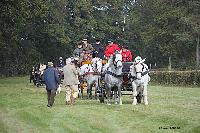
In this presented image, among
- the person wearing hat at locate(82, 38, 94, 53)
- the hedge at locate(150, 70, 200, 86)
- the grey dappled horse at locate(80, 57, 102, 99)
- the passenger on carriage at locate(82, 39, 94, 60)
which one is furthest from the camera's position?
the hedge at locate(150, 70, 200, 86)

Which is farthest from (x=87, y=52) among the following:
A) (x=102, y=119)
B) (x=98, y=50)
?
(x=102, y=119)

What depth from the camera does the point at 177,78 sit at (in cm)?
4531

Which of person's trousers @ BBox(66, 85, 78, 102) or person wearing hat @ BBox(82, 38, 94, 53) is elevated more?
person wearing hat @ BBox(82, 38, 94, 53)

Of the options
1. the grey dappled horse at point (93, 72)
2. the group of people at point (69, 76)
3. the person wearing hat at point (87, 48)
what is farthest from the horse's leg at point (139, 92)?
the person wearing hat at point (87, 48)

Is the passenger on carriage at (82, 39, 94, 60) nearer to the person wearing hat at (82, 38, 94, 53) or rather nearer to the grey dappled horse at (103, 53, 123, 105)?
the person wearing hat at (82, 38, 94, 53)

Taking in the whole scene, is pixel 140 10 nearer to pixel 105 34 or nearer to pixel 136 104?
pixel 105 34

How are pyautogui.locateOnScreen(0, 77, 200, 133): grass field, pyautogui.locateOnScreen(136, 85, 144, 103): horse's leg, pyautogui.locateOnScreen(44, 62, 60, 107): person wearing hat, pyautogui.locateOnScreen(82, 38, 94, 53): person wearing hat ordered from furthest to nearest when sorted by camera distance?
pyautogui.locateOnScreen(82, 38, 94, 53): person wearing hat
pyautogui.locateOnScreen(44, 62, 60, 107): person wearing hat
pyautogui.locateOnScreen(136, 85, 144, 103): horse's leg
pyautogui.locateOnScreen(0, 77, 200, 133): grass field

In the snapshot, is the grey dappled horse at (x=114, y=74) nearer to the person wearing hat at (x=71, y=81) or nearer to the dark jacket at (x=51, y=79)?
the person wearing hat at (x=71, y=81)

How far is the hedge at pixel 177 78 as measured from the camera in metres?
42.3

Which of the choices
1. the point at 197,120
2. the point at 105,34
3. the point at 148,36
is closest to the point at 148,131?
the point at 197,120

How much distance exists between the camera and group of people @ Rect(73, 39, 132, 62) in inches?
944

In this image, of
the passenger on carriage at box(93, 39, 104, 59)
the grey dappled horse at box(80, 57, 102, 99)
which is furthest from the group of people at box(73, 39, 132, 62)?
the grey dappled horse at box(80, 57, 102, 99)

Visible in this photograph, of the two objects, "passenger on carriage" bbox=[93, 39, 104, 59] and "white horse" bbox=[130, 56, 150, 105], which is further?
"passenger on carriage" bbox=[93, 39, 104, 59]

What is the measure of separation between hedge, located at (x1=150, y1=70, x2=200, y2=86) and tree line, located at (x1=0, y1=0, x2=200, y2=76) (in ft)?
27.8
